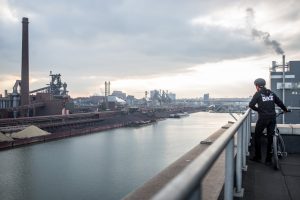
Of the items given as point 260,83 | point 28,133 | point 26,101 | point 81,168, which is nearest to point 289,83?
point 81,168

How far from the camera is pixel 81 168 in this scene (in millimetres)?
26672

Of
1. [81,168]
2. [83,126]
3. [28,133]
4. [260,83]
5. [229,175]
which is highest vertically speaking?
[260,83]

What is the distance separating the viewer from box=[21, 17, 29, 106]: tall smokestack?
54.8 m

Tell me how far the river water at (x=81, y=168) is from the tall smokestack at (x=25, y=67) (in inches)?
668

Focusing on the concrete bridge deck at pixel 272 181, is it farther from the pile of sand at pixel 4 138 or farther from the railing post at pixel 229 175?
the pile of sand at pixel 4 138

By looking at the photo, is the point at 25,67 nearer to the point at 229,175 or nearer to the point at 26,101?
the point at 26,101

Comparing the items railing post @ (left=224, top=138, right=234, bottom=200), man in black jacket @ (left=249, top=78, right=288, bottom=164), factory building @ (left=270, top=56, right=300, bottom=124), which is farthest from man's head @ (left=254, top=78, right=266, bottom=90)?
factory building @ (left=270, top=56, right=300, bottom=124)

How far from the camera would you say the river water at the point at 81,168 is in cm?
2045

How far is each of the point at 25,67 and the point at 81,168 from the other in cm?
3513

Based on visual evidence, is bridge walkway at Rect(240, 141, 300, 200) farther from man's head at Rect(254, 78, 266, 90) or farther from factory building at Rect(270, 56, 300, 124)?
factory building at Rect(270, 56, 300, 124)

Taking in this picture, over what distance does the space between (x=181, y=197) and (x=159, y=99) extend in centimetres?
13429

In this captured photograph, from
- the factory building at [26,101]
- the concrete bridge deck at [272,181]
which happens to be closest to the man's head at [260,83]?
the concrete bridge deck at [272,181]

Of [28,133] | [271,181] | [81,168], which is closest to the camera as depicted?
[271,181]

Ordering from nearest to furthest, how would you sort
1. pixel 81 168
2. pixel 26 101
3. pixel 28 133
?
pixel 81 168
pixel 28 133
pixel 26 101
